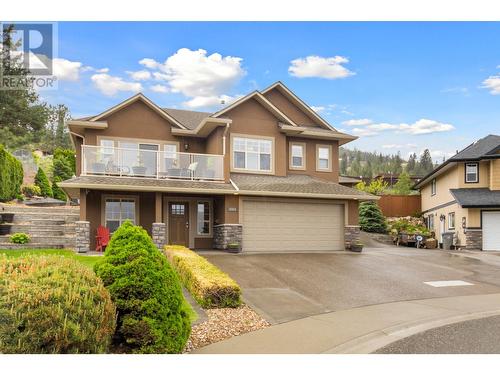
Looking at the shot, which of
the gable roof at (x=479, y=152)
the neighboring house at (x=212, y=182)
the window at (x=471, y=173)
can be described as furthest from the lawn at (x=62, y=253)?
the window at (x=471, y=173)

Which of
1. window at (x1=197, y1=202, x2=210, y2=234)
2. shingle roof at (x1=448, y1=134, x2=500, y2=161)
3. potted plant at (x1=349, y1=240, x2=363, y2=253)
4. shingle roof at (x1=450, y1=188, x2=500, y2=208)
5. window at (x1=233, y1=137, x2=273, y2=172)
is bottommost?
potted plant at (x1=349, y1=240, x2=363, y2=253)

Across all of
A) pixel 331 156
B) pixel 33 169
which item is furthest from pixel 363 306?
pixel 33 169

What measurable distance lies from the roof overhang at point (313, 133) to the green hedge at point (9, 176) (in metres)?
16.5

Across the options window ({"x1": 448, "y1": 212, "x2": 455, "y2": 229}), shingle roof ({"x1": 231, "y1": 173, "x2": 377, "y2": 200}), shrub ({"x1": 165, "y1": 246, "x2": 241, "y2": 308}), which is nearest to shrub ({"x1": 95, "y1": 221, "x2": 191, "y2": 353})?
shrub ({"x1": 165, "y1": 246, "x2": 241, "y2": 308})

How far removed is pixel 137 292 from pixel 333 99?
1518 cm

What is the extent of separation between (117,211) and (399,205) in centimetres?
2211

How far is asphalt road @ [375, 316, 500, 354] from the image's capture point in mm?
6359

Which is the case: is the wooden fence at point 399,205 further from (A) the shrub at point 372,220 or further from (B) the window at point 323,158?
(B) the window at point 323,158

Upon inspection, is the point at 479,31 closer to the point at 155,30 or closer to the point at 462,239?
the point at 155,30

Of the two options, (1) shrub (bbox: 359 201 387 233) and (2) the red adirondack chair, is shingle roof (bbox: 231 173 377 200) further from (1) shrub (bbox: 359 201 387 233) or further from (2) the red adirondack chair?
(1) shrub (bbox: 359 201 387 233)

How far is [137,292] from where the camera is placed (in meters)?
5.62

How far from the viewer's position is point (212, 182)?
18.5 metres

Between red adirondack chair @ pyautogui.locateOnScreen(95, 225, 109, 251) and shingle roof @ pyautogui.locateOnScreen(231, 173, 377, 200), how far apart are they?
18.4 ft

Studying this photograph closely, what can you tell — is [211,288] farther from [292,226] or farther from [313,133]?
[313,133]
